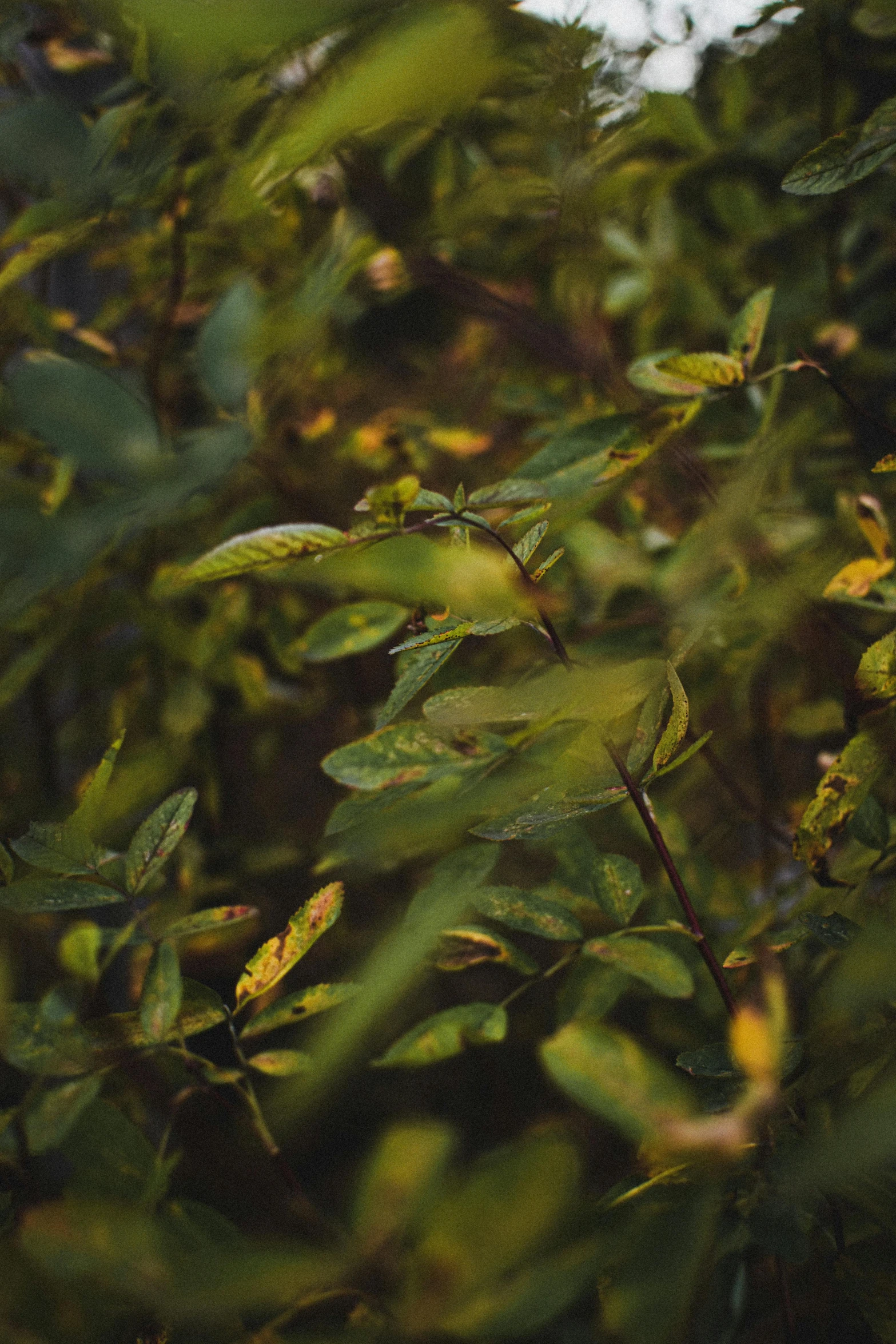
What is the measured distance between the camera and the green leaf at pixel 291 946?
0.34m

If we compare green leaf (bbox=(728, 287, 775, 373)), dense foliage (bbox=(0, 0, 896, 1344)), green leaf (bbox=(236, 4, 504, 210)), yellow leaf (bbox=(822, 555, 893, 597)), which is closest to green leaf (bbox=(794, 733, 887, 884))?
dense foliage (bbox=(0, 0, 896, 1344))

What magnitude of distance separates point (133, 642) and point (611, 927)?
525 mm

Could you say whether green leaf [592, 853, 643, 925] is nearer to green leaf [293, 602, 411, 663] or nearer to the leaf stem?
the leaf stem

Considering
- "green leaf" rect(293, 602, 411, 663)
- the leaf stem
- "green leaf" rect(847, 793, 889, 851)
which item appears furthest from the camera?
"green leaf" rect(293, 602, 411, 663)

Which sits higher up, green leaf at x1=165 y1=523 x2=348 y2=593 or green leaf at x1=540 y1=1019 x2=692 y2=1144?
green leaf at x1=165 y1=523 x2=348 y2=593

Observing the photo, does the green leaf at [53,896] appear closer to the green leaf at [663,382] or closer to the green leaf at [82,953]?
the green leaf at [82,953]

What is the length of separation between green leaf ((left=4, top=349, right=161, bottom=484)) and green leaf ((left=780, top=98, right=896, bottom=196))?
0.32 m

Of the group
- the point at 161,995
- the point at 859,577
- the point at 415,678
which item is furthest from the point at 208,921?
the point at 859,577

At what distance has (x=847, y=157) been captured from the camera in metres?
0.34

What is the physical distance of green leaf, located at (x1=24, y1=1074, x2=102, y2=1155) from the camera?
282 millimetres

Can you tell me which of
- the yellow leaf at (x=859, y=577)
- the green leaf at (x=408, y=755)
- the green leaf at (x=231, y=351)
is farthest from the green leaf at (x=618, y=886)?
the green leaf at (x=231, y=351)

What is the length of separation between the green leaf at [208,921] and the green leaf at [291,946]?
20 millimetres

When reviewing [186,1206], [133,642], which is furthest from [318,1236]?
[133,642]

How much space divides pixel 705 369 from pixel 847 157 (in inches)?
4.1
